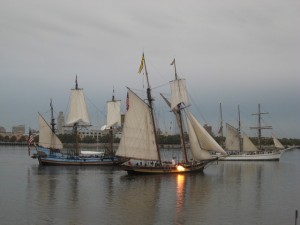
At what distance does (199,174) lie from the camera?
275 ft

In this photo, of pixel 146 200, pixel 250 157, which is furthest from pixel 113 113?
pixel 146 200

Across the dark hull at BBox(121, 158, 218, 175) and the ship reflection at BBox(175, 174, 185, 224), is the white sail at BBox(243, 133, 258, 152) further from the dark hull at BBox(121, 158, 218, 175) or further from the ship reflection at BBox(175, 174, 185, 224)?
the ship reflection at BBox(175, 174, 185, 224)

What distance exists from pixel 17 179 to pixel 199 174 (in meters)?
31.3

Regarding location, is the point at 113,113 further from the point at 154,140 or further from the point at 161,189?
the point at 161,189

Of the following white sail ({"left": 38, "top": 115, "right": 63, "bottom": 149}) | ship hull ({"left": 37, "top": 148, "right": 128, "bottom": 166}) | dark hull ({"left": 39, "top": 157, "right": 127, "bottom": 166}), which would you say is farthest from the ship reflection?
white sail ({"left": 38, "top": 115, "right": 63, "bottom": 149})

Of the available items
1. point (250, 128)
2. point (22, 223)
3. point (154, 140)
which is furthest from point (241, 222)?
point (250, 128)

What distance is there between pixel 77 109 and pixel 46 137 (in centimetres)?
1106

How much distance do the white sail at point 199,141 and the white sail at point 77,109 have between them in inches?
1619

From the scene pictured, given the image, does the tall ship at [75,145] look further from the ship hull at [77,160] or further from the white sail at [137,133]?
the white sail at [137,133]

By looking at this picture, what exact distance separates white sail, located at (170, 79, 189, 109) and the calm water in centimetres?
1474

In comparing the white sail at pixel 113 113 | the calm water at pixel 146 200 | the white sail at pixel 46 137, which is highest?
the white sail at pixel 113 113

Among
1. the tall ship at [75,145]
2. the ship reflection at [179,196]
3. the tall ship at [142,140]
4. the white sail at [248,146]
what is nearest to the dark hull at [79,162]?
the tall ship at [75,145]

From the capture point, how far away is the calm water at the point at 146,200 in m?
43.1

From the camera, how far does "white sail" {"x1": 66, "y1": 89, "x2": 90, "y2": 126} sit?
118 metres
